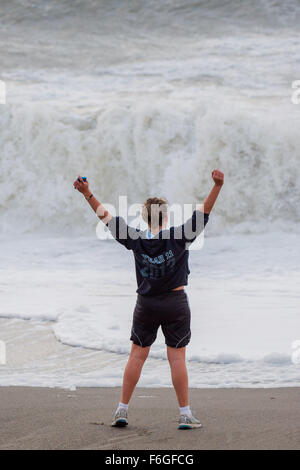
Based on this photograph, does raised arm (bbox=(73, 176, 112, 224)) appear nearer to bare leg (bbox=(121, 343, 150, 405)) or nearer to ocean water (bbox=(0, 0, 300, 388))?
bare leg (bbox=(121, 343, 150, 405))

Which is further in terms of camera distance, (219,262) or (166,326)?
(219,262)

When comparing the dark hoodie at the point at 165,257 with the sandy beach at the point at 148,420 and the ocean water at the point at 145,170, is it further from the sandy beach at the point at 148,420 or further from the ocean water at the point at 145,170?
the ocean water at the point at 145,170

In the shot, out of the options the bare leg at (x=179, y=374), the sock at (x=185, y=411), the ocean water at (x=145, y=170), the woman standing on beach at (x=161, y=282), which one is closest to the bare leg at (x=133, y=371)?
the woman standing on beach at (x=161, y=282)

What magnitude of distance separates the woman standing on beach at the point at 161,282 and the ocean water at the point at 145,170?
→ 5.02ft

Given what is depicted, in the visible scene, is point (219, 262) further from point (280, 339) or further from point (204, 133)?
point (280, 339)

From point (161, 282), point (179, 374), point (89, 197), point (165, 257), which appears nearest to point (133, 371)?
point (179, 374)

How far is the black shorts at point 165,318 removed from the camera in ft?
12.6

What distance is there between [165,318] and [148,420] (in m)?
0.62

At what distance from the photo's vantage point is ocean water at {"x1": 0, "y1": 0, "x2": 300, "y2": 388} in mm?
6918

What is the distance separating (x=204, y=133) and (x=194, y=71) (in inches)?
376

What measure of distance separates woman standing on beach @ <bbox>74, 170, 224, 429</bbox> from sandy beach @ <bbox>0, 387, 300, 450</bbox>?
183 mm

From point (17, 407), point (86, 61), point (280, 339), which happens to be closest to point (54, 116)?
point (86, 61)

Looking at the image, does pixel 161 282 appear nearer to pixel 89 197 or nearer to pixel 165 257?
pixel 165 257
